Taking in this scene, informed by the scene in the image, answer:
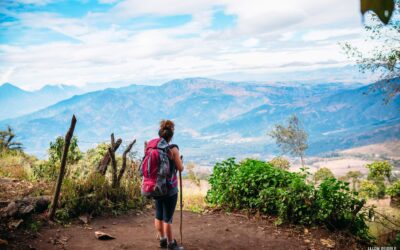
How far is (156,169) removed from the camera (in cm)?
525

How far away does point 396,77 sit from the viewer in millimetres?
17156

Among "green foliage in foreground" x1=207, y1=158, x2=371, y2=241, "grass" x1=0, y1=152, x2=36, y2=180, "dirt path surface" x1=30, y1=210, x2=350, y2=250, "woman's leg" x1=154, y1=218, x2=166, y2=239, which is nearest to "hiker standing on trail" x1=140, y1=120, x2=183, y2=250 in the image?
"woman's leg" x1=154, y1=218, x2=166, y2=239

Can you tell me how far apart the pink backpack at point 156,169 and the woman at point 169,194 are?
0.10 meters

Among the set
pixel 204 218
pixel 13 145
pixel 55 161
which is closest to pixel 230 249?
pixel 204 218

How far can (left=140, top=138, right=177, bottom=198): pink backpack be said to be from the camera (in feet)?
17.1

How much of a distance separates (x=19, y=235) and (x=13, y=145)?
14.5m

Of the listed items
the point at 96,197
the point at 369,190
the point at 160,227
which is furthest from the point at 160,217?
the point at 369,190

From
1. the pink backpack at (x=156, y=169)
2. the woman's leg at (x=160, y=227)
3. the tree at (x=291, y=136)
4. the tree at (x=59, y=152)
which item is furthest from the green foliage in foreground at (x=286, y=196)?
the tree at (x=291, y=136)

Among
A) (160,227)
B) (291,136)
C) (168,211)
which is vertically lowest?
(160,227)

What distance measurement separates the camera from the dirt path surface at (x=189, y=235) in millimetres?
6273

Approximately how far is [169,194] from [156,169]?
474 mm

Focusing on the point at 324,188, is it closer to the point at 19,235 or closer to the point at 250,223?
the point at 250,223

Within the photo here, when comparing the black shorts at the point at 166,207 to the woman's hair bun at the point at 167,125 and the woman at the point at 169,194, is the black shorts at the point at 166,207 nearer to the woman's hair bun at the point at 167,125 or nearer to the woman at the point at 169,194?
the woman at the point at 169,194

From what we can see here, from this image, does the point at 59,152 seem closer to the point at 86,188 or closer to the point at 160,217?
the point at 86,188
